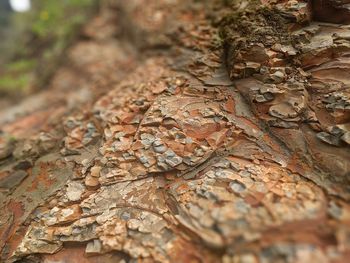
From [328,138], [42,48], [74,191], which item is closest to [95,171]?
[74,191]

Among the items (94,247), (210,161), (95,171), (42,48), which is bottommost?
(94,247)

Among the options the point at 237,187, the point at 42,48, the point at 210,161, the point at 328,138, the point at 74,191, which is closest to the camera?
the point at 237,187

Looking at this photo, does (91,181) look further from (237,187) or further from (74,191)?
(237,187)

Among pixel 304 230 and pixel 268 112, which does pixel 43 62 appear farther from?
pixel 304 230

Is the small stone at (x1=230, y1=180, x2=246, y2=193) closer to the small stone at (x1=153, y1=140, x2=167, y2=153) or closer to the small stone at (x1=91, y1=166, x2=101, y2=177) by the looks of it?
the small stone at (x1=153, y1=140, x2=167, y2=153)

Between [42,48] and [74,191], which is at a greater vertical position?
[42,48]

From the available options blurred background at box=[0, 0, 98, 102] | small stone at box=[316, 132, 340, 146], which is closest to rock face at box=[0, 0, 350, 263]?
small stone at box=[316, 132, 340, 146]
